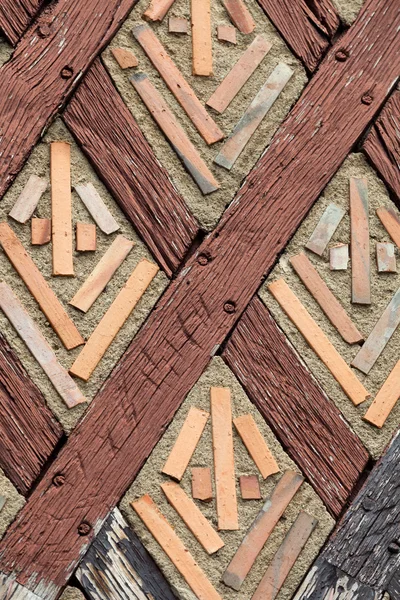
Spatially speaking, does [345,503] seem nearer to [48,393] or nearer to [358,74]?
[48,393]

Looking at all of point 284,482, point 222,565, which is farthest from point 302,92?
point 222,565

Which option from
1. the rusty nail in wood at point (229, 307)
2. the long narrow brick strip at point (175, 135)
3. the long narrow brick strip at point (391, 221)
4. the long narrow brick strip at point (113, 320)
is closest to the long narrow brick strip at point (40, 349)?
the long narrow brick strip at point (113, 320)

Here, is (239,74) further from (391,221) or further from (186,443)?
(186,443)

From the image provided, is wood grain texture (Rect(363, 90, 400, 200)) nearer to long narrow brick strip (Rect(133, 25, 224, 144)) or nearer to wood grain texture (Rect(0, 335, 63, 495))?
long narrow brick strip (Rect(133, 25, 224, 144))

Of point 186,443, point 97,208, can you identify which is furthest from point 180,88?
point 186,443

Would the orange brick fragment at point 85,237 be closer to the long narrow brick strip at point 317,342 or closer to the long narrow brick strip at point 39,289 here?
the long narrow brick strip at point 39,289

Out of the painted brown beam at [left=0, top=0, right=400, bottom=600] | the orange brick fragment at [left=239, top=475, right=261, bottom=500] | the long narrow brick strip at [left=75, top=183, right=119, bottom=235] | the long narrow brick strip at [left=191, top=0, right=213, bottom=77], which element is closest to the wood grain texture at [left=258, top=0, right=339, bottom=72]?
the painted brown beam at [left=0, top=0, right=400, bottom=600]

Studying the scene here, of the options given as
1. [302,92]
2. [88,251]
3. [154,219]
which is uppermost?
[302,92]

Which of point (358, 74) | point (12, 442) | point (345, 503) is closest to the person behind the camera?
point (12, 442)
